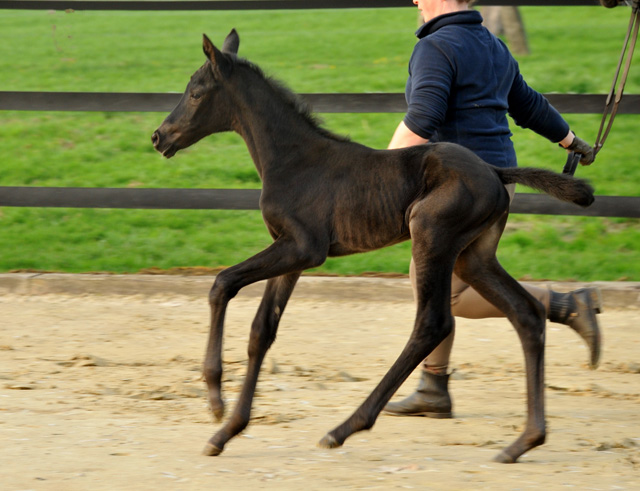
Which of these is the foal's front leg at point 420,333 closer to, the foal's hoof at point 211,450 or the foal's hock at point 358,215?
the foal's hock at point 358,215

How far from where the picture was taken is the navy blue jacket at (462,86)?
11.8 feet

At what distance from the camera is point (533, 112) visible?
161 inches

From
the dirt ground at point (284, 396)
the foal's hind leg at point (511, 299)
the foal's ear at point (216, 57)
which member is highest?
the foal's ear at point (216, 57)

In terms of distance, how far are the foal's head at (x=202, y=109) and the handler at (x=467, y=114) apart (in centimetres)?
71

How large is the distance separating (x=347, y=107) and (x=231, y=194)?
3.42ft

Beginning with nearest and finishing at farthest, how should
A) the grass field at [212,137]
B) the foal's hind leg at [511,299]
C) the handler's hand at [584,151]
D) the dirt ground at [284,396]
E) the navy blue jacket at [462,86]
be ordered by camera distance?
the dirt ground at [284,396] < the foal's hind leg at [511,299] < the navy blue jacket at [462,86] < the handler's hand at [584,151] < the grass field at [212,137]

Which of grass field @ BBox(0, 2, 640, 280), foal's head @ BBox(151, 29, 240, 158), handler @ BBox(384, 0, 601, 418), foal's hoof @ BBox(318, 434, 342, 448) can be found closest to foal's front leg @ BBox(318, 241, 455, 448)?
foal's hoof @ BBox(318, 434, 342, 448)

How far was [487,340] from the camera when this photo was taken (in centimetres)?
541

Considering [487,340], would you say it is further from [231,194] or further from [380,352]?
[231,194]

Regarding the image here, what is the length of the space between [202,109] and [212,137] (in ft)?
20.9

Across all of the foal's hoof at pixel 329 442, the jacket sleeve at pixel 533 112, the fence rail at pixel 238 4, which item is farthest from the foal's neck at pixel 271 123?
the fence rail at pixel 238 4

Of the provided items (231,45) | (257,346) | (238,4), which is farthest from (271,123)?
(238,4)

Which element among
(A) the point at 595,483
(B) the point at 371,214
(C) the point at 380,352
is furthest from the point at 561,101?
(A) the point at 595,483

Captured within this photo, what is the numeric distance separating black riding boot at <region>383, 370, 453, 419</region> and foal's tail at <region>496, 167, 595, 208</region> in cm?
106
